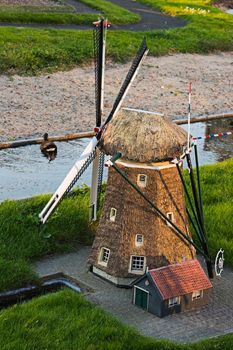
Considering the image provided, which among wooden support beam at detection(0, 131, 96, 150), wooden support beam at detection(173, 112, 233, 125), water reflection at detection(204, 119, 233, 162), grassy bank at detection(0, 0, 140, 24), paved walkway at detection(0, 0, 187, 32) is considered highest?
grassy bank at detection(0, 0, 140, 24)

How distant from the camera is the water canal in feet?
79.6

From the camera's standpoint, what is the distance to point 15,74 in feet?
112

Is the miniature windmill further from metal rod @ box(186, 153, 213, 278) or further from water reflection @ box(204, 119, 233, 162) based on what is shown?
water reflection @ box(204, 119, 233, 162)

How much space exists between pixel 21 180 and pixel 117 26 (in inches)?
859

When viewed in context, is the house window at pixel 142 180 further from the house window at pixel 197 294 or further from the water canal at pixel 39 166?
the water canal at pixel 39 166

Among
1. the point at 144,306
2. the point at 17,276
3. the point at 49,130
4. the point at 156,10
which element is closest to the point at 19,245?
the point at 17,276

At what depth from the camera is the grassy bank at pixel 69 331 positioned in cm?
1499

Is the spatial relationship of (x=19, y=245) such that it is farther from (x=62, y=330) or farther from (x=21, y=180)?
(x=21, y=180)

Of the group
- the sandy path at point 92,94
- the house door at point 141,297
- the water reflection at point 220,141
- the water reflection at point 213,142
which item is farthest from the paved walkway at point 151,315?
the water reflection at point 220,141

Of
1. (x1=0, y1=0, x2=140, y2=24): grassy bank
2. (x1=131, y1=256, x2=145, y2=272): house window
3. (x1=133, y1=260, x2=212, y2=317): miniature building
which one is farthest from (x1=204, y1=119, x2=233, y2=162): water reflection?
(x1=0, y1=0, x2=140, y2=24): grassy bank

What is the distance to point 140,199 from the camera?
1733 cm

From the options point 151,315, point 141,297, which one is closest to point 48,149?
point 141,297

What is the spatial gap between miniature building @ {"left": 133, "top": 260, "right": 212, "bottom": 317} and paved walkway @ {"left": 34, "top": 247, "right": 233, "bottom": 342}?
0.51 feet

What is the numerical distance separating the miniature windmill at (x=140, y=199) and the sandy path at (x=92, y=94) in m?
10.7
